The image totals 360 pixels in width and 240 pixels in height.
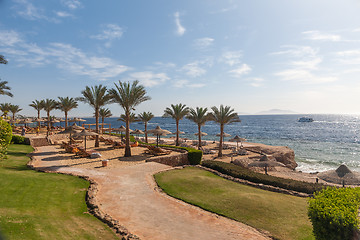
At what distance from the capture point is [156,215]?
28.9ft

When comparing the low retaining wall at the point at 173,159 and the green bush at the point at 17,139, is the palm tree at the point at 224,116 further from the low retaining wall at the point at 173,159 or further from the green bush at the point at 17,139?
the green bush at the point at 17,139

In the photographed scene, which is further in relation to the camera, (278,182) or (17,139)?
(17,139)

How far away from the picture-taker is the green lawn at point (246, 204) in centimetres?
820

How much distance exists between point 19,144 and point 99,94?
11.0m

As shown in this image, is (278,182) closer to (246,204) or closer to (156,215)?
(246,204)

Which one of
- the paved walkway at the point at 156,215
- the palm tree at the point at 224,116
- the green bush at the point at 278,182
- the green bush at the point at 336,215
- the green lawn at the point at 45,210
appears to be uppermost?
the palm tree at the point at 224,116

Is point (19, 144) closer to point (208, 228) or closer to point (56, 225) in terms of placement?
point (56, 225)

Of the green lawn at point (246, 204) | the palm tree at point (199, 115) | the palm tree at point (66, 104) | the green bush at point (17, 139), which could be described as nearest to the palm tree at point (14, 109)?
the palm tree at point (66, 104)

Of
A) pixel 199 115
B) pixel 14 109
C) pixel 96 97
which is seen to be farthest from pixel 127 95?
pixel 14 109

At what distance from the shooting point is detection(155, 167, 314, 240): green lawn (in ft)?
26.9

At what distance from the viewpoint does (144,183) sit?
12.8 meters

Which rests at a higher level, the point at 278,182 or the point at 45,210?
the point at 45,210

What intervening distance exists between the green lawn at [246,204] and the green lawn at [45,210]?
4.50m

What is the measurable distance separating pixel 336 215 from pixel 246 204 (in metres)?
4.62
